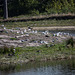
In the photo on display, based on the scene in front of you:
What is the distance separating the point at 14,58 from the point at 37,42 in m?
3.71

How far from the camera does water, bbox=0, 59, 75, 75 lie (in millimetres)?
13383

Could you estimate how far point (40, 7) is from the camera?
44906 millimetres

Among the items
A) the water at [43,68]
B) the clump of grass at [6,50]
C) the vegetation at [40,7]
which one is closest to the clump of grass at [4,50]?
the clump of grass at [6,50]

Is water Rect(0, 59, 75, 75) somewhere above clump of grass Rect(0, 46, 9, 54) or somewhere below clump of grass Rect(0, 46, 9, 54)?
below

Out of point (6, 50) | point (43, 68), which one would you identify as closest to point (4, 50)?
point (6, 50)

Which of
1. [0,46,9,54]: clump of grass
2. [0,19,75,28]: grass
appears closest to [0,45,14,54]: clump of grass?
[0,46,9,54]: clump of grass

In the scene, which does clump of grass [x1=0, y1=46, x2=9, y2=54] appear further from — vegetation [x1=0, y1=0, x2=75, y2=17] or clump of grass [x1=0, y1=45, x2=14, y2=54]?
vegetation [x1=0, y1=0, x2=75, y2=17]

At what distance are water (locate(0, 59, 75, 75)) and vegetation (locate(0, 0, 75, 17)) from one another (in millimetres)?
26797

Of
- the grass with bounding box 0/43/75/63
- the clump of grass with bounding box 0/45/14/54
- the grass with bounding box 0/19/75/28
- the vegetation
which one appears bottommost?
the grass with bounding box 0/19/75/28

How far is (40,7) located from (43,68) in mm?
31115

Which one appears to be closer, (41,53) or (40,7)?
(41,53)

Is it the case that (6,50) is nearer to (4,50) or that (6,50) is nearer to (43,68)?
(4,50)

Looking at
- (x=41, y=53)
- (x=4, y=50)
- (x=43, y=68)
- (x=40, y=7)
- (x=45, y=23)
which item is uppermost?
(x=4, y=50)

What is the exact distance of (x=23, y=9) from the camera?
1777 inches
